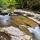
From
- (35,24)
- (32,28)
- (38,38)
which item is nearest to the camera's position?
(38,38)

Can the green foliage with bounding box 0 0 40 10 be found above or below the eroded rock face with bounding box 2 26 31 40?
below

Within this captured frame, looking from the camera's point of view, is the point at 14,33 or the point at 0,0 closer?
the point at 14,33

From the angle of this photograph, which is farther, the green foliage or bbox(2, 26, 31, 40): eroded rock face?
the green foliage

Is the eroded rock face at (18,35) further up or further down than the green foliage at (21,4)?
further up

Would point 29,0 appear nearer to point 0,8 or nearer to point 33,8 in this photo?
point 33,8

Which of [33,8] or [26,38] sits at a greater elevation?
[26,38]

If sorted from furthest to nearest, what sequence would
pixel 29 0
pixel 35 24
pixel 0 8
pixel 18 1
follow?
pixel 18 1
pixel 29 0
pixel 0 8
pixel 35 24

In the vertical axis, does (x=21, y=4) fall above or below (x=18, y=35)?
below

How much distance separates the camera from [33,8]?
1359 centimetres

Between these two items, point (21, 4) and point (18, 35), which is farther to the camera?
point (21, 4)

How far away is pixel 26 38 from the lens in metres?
5.93

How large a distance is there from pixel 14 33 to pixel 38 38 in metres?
1.16

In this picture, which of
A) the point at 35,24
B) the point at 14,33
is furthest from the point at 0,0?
the point at 14,33

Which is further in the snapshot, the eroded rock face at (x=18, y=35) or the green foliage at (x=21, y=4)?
the green foliage at (x=21, y=4)
